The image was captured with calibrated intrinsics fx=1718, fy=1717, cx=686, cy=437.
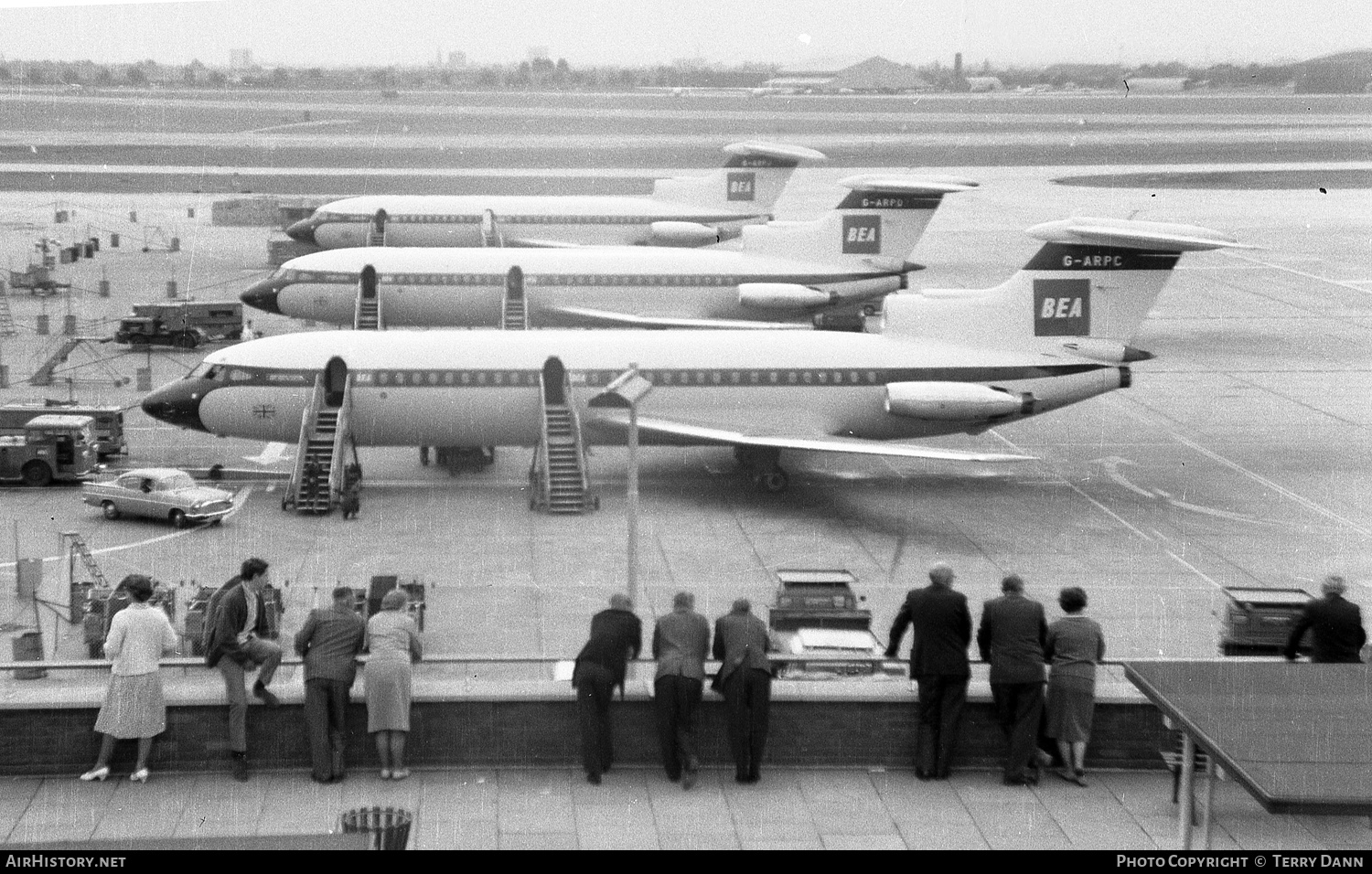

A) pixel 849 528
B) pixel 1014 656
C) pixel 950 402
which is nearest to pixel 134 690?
pixel 1014 656

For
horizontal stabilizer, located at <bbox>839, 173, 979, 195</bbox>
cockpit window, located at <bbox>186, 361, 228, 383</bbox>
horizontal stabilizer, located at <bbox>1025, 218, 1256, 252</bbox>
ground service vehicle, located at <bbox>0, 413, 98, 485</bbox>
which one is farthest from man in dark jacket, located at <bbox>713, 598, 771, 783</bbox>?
horizontal stabilizer, located at <bbox>839, 173, 979, 195</bbox>

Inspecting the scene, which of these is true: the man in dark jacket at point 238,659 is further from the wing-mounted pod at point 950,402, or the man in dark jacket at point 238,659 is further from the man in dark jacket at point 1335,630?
the wing-mounted pod at point 950,402

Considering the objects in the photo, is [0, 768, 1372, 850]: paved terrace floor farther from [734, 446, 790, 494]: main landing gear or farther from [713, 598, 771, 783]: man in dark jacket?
[734, 446, 790, 494]: main landing gear

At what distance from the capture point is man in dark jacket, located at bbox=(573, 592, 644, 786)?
14.8 metres

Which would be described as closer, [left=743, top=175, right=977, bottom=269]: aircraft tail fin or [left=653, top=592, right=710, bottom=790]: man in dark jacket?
[left=653, top=592, right=710, bottom=790]: man in dark jacket

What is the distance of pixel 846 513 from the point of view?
111 ft

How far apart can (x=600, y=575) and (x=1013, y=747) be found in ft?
48.0

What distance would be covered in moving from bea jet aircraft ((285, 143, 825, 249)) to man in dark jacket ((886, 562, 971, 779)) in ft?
155

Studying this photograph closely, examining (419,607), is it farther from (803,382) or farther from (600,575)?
(803,382)

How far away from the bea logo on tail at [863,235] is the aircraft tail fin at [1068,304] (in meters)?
13.1

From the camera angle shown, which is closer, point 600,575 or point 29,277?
point 600,575

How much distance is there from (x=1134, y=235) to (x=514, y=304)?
1937cm

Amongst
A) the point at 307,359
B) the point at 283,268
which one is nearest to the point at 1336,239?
the point at 283,268

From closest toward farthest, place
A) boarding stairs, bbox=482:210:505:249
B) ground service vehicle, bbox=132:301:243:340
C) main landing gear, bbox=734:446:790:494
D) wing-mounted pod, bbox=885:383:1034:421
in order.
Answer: wing-mounted pod, bbox=885:383:1034:421
main landing gear, bbox=734:446:790:494
ground service vehicle, bbox=132:301:243:340
boarding stairs, bbox=482:210:505:249
